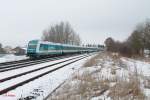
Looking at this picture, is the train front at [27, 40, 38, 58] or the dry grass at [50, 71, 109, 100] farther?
the train front at [27, 40, 38, 58]

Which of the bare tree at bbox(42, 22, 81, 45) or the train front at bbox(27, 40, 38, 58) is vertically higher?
the bare tree at bbox(42, 22, 81, 45)

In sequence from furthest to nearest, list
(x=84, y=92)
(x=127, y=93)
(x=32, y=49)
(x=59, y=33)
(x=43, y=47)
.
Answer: (x=59, y=33), (x=43, y=47), (x=32, y=49), (x=84, y=92), (x=127, y=93)

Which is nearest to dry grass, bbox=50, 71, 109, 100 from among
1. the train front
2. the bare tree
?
the train front

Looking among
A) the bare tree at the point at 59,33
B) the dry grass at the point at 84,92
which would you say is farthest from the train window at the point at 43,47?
the bare tree at the point at 59,33

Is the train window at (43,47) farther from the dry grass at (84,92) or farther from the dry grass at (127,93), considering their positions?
the dry grass at (127,93)

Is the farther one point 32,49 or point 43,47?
point 43,47

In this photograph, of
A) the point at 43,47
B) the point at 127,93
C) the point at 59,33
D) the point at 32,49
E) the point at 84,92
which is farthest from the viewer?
the point at 59,33

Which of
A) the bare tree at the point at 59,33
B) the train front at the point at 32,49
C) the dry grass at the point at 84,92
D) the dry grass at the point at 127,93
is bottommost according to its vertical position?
the dry grass at the point at 84,92

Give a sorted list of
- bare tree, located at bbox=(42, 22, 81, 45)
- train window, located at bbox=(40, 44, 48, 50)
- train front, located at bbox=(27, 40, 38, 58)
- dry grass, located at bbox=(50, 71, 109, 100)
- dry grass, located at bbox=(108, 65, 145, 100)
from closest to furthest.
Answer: dry grass, located at bbox=(108, 65, 145, 100), dry grass, located at bbox=(50, 71, 109, 100), train front, located at bbox=(27, 40, 38, 58), train window, located at bbox=(40, 44, 48, 50), bare tree, located at bbox=(42, 22, 81, 45)

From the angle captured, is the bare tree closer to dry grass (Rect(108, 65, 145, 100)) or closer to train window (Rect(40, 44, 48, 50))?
train window (Rect(40, 44, 48, 50))

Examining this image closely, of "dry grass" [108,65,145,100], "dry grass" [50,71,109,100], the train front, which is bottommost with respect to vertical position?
"dry grass" [50,71,109,100]

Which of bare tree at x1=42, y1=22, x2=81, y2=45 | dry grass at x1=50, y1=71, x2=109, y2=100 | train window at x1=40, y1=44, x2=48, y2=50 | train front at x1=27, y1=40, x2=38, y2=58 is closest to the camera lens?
dry grass at x1=50, y1=71, x2=109, y2=100

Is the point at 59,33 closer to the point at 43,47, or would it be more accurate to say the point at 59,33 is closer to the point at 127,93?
the point at 43,47

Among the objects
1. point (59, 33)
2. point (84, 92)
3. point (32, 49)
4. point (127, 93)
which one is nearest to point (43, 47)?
point (32, 49)
